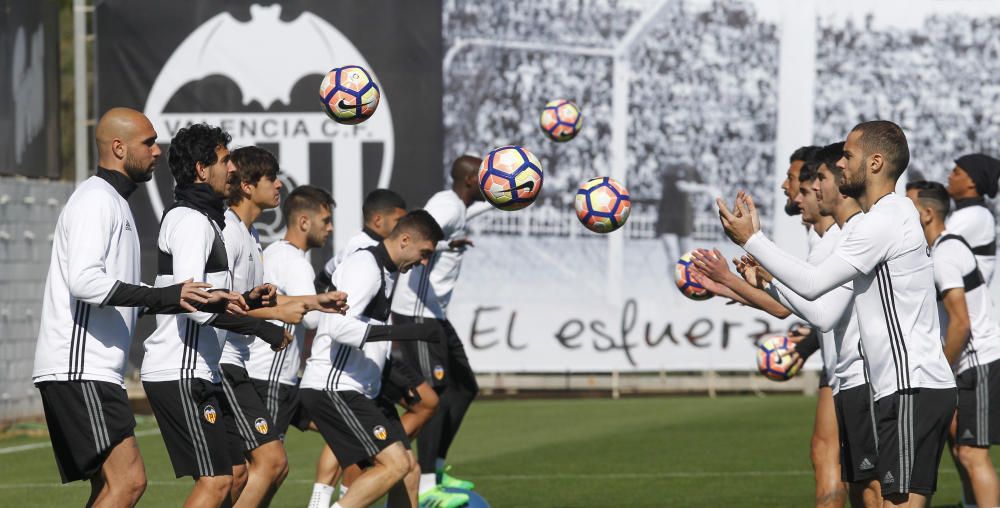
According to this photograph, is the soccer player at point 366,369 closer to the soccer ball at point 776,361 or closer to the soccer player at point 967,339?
the soccer ball at point 776,361

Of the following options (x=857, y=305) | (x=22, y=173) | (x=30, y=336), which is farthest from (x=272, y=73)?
(x=857, y=305)

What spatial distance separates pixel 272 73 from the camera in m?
18.4

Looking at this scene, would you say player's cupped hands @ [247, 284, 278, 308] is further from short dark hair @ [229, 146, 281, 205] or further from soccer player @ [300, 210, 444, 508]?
short dark hair @ [229, 146, 281, 205]

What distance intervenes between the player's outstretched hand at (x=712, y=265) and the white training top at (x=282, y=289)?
10.5ft

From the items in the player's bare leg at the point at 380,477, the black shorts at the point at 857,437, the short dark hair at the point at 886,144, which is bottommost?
the player's bare leg at the point at 380,477

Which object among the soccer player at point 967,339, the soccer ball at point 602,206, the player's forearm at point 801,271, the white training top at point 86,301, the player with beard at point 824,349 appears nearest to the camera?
the player's forearm at point 801,271

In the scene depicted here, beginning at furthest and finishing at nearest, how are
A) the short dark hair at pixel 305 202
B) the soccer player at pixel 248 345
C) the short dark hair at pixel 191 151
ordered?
1. the short dark hair at pixel 305 202
2. the soccer player at pixel 248 345
3. the short dark hair at pixel 191 151

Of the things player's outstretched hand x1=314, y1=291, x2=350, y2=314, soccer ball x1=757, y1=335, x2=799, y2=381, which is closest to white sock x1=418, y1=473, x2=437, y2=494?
soccer ball x1=757, y1=335, x2=799, y2=381

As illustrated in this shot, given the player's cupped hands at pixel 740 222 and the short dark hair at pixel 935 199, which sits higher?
the short dark hair at pixel 935 199

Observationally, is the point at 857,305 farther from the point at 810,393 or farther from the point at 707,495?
the point at 810,393

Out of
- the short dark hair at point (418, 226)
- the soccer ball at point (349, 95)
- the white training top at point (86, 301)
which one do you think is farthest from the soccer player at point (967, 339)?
the white training top at point (86, 301)

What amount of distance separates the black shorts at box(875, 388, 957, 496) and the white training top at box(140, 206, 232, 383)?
10.7 ft

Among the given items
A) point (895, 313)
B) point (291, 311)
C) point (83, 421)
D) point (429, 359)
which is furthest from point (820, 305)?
point (429, 359)

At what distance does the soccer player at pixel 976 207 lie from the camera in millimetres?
9234
